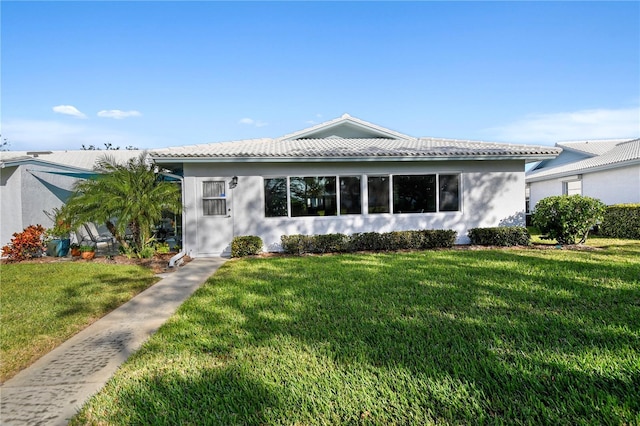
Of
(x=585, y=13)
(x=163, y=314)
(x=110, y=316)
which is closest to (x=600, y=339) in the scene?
(x=163, y=314)

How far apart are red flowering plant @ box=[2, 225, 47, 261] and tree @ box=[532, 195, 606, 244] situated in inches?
632

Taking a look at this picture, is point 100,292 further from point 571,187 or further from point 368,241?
point 571,187

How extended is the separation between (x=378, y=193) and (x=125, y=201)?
7802mm

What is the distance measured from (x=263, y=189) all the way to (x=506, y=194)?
8.51 metres

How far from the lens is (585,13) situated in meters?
11.0

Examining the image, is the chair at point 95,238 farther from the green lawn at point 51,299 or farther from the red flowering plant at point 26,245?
the green lawn at point 51,299

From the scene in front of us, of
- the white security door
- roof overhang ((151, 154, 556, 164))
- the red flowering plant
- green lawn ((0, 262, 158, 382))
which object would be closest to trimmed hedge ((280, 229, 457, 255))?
the white security door

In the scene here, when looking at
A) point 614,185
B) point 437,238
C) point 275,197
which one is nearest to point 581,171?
point 614,185

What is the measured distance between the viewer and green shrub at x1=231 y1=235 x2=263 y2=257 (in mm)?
9898

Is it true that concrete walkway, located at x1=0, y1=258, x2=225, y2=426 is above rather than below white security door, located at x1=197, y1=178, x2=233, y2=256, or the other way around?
below

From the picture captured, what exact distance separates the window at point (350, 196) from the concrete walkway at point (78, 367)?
6.47m

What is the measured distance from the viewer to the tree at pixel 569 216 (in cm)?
1027

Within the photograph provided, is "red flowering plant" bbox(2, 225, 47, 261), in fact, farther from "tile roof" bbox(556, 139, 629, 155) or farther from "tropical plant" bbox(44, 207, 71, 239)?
"tile roof" bbox(556, 139, 629, 155)

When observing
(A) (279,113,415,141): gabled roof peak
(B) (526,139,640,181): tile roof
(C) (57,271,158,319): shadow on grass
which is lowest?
(C) (57,271,158,319): shadow on grass
